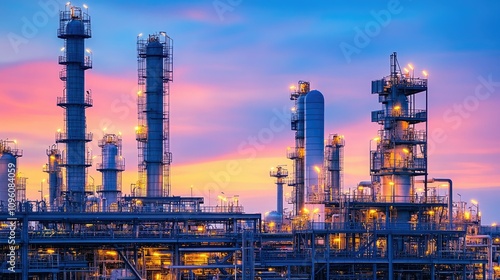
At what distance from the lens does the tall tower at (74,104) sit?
65062mm

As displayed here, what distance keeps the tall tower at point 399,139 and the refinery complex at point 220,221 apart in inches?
2.9

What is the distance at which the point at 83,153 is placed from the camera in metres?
65.9

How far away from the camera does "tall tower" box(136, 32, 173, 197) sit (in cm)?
6862

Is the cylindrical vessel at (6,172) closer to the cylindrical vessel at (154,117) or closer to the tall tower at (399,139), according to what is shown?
the cylindrical vessel at (154,117)

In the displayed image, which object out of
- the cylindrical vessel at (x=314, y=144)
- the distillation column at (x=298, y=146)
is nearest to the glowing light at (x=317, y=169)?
the cylindrical vessel at (x=314, y=144)

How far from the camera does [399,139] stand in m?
59.4

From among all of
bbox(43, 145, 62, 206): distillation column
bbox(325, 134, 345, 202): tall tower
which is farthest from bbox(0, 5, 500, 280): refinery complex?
bbox(43, 145, 62, 206): distillation column

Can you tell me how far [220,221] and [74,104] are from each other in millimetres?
15400

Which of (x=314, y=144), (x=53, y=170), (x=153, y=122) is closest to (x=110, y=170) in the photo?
(x=53, y=170)

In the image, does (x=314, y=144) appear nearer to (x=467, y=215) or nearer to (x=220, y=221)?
(x=220, y=221)

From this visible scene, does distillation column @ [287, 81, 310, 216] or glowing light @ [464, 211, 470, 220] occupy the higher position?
distillation column @ [287, 81, 310, 216]

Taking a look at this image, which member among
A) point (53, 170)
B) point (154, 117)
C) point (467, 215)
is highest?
point (154, 117)

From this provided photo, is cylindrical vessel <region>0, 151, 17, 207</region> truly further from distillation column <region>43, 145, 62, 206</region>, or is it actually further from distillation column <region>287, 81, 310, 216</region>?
distillation column <region>287, 81, 310, 216</region>

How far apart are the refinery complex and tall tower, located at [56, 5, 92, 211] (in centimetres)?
9
